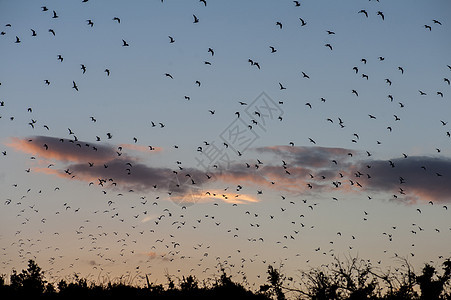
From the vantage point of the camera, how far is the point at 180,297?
163 ft

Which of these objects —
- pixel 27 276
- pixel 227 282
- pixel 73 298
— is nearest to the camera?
pixel 73 298

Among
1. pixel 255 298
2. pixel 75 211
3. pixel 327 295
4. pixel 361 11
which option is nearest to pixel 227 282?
pixel 255 298

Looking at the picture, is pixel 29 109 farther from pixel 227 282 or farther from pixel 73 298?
pixel 227 282

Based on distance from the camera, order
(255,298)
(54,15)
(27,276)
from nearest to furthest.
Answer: (54,15)
(255,298)
(27,276)

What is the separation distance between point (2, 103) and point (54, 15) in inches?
535

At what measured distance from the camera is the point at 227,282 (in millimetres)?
67750

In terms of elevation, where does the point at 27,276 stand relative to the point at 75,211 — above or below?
below

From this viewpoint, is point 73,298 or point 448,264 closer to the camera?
point 448,264

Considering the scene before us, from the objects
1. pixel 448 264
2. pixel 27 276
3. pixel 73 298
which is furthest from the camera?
pixel 27 276

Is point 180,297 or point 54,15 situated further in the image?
point 180,297

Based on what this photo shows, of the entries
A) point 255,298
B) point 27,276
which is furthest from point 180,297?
point 27,276

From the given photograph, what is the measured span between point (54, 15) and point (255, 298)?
Answer: 36.6m

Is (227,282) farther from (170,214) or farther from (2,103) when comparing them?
(2,103)

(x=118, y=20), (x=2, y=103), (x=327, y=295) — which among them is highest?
(x=118, y=20)
